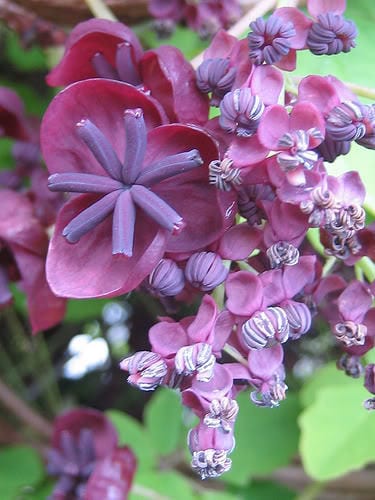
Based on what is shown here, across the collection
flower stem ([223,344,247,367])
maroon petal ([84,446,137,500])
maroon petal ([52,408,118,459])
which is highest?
flower stem ([223,344,247,367])

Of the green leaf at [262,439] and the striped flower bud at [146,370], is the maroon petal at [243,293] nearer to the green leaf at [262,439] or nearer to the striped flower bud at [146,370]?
the striped flower bud at [146,370]

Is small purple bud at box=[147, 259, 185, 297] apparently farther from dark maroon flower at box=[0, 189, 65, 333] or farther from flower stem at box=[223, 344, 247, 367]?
dark maroon flower at box=[0, 189, 65, 333]

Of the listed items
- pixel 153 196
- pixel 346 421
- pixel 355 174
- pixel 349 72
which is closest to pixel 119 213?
pixel 153 196

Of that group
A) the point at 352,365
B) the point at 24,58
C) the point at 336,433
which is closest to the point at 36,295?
the point at 352,365

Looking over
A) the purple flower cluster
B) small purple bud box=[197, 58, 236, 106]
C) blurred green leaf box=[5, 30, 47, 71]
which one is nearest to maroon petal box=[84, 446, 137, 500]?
the purple flower cluster

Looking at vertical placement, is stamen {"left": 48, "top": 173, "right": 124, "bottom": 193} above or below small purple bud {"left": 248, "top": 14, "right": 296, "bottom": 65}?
below

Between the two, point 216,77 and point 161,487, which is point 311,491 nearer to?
point 161,487

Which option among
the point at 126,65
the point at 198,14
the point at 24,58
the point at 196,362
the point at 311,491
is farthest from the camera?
the point at 24,58

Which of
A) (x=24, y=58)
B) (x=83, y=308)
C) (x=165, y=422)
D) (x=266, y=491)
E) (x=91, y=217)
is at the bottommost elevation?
(x=266, y=491)
